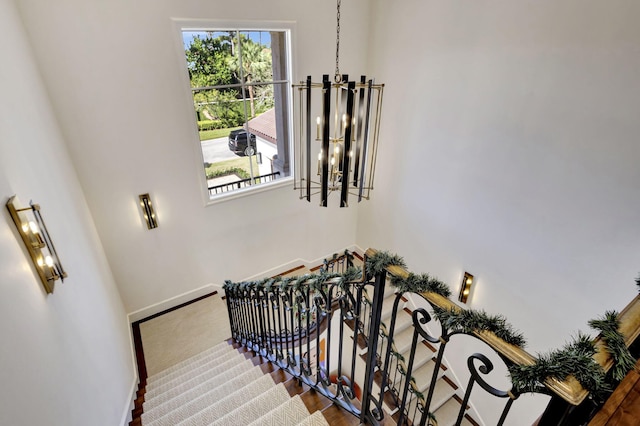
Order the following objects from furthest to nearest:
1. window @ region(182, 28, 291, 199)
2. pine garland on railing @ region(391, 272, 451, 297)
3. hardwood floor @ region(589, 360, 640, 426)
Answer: window @ region(182, 28, 291, 199), pine garland on railing @ region(391, 272, 451, 297), hardwood floor @ region(589, 360, 640, 426)

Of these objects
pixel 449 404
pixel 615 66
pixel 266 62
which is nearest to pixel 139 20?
pixel 266 62

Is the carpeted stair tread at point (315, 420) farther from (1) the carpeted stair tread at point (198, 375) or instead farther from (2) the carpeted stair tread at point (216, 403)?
(1) the carpeted stair tread at point (198, 375)

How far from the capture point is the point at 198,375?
3.68 m

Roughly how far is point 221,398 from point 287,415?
108cm

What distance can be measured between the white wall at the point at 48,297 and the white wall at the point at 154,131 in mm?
289

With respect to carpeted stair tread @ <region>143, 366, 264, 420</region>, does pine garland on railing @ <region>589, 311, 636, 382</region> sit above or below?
above

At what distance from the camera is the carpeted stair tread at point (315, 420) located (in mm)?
1966

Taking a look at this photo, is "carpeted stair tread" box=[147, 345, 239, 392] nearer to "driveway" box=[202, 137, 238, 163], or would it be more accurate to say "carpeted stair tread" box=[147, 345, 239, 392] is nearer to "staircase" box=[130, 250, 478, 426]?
"staircase" box=[130, 250, 478, 426]

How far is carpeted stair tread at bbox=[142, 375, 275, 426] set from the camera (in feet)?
8.70

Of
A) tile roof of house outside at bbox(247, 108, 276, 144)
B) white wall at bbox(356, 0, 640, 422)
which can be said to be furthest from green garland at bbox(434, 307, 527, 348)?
tile roof of house outside at bbox(247, 108, 276, 144)

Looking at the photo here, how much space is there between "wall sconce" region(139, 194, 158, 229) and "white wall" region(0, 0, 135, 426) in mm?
627

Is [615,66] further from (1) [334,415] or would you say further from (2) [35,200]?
(2) [35,200]

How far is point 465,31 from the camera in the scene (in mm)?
3920

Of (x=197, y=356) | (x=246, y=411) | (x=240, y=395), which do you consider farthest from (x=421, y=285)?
(x=197, y=356)
